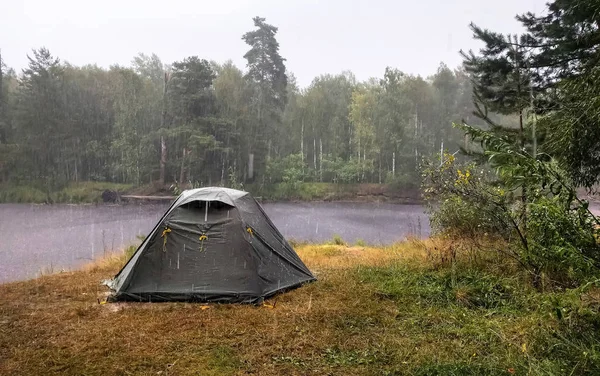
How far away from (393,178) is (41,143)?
2512 cm

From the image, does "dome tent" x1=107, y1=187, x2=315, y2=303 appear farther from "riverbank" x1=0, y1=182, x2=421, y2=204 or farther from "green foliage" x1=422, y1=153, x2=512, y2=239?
"riverbank" x1=0, y1=182, x2=421, y2=204

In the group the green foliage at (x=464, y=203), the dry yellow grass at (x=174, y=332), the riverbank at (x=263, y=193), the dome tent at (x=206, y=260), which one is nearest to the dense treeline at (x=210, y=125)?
the riverbank at (x=263, y=193)

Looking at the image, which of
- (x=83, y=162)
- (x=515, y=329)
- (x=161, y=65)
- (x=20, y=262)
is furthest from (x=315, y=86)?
(x=515, y=329)

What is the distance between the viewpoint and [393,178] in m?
28.5

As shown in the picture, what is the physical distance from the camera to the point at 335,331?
3.89 m

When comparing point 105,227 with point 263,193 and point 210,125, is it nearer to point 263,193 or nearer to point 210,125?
point 210,125

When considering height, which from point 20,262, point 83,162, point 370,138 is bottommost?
point 20,262

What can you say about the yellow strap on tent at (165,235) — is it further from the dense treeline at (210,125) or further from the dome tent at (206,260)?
the dense treeline at (210,125)

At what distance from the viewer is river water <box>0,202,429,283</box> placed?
1088 centimetres

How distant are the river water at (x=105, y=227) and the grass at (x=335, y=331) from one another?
4849mm

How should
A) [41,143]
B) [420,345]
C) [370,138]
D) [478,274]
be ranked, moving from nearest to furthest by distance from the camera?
[420,345] < [478,274] < [41,143] < [370,138]

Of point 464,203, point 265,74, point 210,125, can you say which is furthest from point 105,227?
point 265,74

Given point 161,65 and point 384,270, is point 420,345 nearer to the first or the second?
point 384,270

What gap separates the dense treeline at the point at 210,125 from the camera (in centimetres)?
2602
